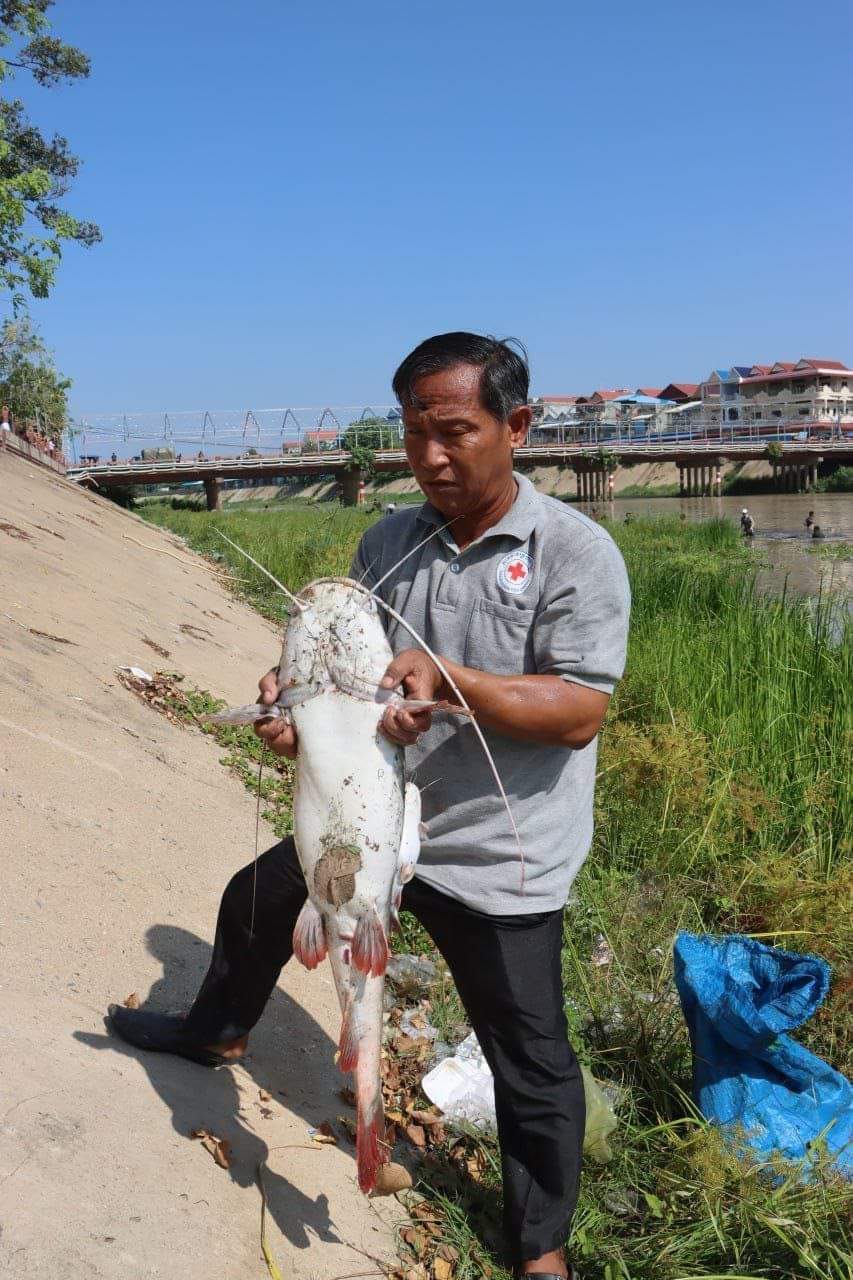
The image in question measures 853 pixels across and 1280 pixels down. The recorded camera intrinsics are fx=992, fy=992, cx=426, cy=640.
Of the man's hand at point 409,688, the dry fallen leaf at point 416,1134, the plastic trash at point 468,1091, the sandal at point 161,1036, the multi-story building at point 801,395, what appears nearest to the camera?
the man's hand at point 409,688

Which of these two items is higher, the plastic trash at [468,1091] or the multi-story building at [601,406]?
the multi-story building at [601,406]

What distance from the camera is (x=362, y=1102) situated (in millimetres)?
2154

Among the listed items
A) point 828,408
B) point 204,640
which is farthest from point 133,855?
point 828,408

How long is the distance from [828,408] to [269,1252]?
77.2 metres

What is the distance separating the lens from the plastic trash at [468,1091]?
2889 millimetres

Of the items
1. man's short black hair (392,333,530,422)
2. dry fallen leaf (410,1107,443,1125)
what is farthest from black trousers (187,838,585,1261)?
man's short black hair (392,333,530,422)

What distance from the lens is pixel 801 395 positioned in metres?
73.4

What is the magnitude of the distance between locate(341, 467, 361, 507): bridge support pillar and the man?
152ft

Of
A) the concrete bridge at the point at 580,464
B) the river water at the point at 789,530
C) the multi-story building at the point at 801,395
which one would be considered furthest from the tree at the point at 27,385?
the multi-story building at the point at 801,395

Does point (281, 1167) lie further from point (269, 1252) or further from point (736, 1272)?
point (736, 1272)

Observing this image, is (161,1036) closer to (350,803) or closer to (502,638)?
(350,803)

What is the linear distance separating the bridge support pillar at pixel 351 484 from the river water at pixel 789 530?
12577mm

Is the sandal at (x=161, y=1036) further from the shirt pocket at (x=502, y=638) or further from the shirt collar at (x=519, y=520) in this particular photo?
the shirt collar at (x=519, y=520)

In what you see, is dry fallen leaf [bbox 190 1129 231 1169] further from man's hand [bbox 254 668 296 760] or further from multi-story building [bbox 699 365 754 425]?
multi-story building [bbox 699 365 754 425]
